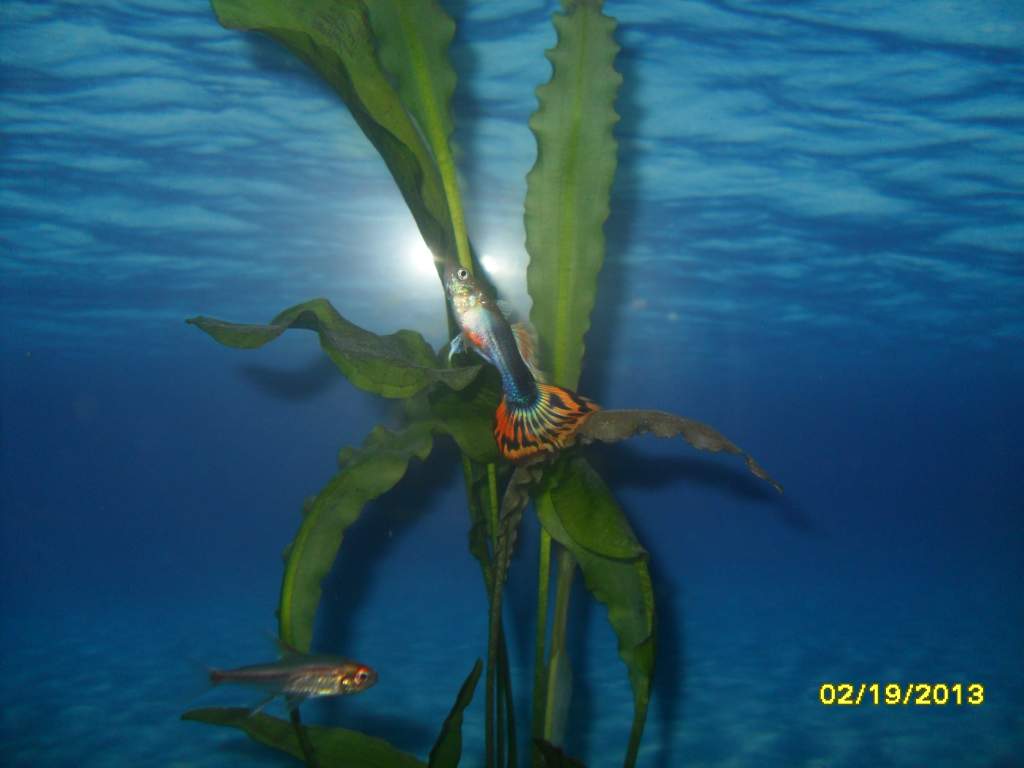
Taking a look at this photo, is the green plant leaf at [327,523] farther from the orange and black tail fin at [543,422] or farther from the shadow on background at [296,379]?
the shadow on background at [296,379]

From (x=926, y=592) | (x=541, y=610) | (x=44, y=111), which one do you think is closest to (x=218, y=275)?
(x=44, y=111)

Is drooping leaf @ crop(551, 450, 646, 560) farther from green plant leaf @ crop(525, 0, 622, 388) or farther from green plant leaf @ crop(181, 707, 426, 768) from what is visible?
green plant leaf @ crop(181, 707, 426, 768)

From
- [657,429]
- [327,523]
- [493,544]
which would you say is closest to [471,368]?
[657,429]

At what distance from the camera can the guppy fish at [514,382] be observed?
9.21 ft

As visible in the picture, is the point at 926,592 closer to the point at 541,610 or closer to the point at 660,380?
the point at 660,380

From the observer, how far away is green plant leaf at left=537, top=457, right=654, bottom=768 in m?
3.18

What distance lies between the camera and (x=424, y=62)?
372 centimetres

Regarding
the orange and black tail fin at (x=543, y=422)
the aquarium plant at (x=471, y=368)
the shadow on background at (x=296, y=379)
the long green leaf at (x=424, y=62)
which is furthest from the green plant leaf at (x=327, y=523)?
the shadow on background at (x=296, y=379)

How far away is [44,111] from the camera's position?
21.9ft

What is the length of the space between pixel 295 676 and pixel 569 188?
2.90m

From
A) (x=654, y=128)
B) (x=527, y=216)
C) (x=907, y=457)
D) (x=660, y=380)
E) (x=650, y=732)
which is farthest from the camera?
(x=907, y=457)

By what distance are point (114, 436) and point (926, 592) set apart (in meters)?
12.9

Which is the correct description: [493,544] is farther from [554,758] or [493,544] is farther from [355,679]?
[554,758]

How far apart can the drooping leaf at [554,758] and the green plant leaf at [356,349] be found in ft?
5.79
